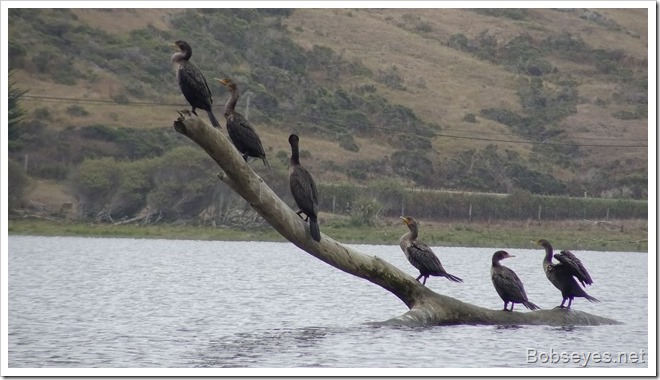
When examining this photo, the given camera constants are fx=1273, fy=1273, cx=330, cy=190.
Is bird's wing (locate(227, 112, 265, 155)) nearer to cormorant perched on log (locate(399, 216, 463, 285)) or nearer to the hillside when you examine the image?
cormorant perched on log (locate(399, 216, 463, 285))

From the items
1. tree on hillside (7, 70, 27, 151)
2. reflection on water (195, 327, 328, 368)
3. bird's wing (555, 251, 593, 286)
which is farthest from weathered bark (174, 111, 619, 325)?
tree on hillside (7, 70, 27, 151)

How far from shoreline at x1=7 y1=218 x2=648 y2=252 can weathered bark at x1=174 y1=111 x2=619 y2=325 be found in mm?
29529

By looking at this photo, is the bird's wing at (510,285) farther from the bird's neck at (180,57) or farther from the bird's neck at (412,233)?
the bird's neck at (180,57)

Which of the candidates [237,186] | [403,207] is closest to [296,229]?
[237,186]

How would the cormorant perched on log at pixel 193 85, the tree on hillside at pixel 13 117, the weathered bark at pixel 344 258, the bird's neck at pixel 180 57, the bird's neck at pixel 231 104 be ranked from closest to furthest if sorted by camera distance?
the weathered bark at pixel 344 258 → the cormorant perched on log at pixel 193 85 → the bird's neck at pixel 180 57 → the bird's neck at pixel 231 104 → the tree on hillside at pixel 13 117

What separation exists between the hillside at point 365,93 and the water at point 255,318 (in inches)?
832

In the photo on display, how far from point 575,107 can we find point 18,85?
36.3 meters

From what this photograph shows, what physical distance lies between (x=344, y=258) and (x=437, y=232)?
39193 mm

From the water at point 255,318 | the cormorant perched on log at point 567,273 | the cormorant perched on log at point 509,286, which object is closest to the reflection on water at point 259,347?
the water at point 255,318

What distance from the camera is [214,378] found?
14758 mm

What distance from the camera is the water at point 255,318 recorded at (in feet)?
54.6

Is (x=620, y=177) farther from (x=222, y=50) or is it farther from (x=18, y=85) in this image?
(x=18, y=85)

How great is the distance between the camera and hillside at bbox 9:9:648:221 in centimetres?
6356

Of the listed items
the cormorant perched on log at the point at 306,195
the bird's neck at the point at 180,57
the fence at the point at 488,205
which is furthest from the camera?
the fence at the point at 488,205
